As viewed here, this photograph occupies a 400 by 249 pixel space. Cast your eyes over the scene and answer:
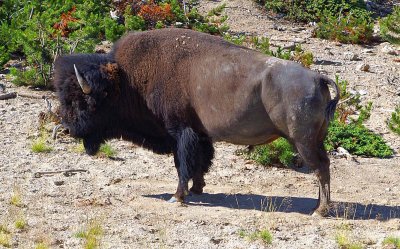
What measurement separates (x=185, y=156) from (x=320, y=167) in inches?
64.4

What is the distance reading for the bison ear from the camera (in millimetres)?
10070

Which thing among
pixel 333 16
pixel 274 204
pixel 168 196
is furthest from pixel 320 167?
pixel 333 16

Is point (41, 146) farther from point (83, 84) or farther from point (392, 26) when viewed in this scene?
point (392, 26)

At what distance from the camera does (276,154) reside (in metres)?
11.6

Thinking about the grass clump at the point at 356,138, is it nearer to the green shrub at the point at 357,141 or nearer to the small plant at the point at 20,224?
the green shrub at the point at 357,141

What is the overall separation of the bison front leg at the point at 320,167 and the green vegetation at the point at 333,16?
10.6m

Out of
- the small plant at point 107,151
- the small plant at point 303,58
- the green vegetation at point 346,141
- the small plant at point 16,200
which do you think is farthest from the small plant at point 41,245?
the small plant at point 303,58

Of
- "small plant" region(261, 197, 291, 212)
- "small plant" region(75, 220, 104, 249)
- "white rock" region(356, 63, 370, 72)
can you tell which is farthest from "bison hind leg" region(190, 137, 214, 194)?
"white rock" region(356, 63, 370, 72)

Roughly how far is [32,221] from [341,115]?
6565mm

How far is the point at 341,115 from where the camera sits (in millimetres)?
13617

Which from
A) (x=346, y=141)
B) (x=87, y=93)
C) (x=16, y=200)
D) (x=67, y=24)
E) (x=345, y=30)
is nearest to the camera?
(x=16, y=200)

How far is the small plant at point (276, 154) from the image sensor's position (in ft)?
37.8

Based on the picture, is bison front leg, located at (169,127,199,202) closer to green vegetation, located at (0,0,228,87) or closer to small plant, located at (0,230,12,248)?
small plant, located at (0,230,12,248)

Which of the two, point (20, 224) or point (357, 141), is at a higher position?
point (20, 224)
